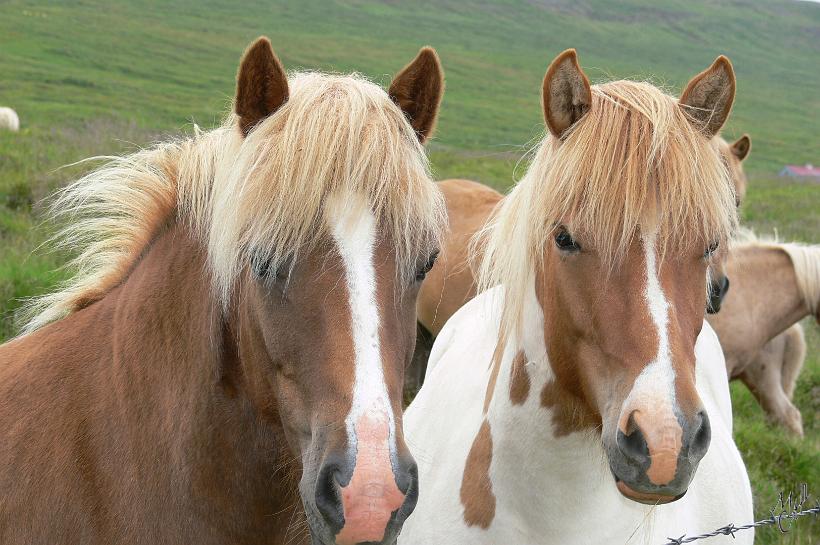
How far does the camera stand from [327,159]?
2.05 m

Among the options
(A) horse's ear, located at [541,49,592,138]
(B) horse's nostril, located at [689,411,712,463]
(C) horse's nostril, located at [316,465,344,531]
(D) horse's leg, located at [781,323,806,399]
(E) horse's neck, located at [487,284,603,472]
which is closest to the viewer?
(C) horse's nostril, located at [316,465,344,531]

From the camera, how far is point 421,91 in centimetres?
236

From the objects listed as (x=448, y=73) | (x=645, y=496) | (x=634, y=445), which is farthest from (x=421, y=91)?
(x=448, y=73)

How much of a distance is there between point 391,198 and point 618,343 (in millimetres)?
778

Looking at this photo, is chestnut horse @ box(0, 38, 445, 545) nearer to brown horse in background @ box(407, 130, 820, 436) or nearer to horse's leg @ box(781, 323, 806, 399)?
brown horse in background @ box(407, 130, 820, 436)

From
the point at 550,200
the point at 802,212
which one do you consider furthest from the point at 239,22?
the point at 550,200

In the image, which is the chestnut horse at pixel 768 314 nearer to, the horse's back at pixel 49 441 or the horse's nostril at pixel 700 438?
the horse's nostril at pixel 700 438

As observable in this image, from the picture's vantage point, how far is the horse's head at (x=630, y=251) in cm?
221

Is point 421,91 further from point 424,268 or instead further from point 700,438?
point 700,438

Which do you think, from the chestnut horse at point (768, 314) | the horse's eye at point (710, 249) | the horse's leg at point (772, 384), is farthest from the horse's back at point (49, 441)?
the horse's leg at point (772, 384)

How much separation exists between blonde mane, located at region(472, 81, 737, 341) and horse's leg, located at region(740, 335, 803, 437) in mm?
5257

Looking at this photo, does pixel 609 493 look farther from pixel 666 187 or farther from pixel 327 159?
pixel 327 159

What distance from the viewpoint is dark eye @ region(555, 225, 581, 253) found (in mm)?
2561

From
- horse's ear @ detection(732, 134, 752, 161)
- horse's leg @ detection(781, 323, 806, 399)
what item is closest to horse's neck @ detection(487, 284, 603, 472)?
horse's ear @ detection(732, 134, 752, 161)
